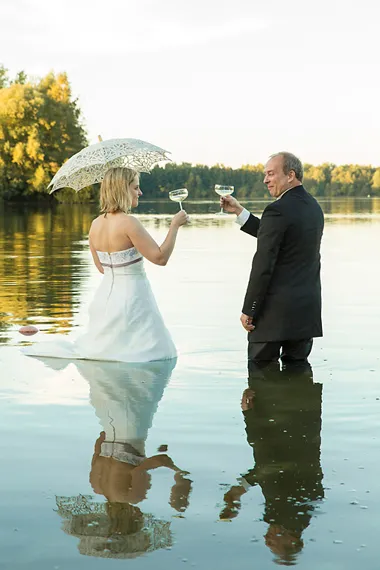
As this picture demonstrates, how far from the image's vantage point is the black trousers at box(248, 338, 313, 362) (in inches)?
314

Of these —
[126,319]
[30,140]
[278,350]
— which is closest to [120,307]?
[126,319]

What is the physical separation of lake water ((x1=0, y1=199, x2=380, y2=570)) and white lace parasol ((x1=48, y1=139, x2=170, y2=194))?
1.78 metres

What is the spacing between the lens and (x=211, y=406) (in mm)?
6828

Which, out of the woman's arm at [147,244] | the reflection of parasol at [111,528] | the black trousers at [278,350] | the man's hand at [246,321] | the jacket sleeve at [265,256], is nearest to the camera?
the reflection of parasol at [111,528]

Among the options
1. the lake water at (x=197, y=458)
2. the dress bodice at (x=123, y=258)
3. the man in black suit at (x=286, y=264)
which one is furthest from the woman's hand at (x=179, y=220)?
the lake water at (x=197, y=458)

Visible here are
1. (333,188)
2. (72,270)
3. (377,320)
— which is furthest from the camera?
(333,188)

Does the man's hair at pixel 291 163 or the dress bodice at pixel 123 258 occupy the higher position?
the man's hair at pixel 291 163

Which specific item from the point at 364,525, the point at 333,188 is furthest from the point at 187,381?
the point at 333,188

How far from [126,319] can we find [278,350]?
147 cm

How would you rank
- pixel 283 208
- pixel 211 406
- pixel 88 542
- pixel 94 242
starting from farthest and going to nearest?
pixel 94 242 < pixel 283 208 < pixel 211 406 < pixel 88 542

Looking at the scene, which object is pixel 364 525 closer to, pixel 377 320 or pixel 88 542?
pixel 88 542

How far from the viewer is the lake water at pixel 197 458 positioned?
163 inches

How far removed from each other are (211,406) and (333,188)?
163m

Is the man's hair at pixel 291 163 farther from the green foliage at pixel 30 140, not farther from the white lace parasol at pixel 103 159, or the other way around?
the green foliage at pixel 30 140
